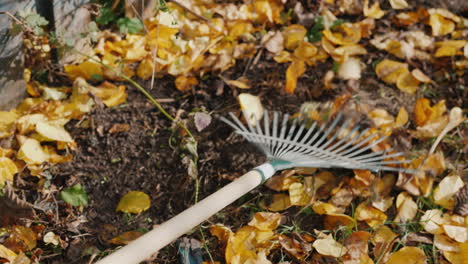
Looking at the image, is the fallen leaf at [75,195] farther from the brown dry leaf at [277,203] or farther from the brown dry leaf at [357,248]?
the brown dry leaf at [357,248]

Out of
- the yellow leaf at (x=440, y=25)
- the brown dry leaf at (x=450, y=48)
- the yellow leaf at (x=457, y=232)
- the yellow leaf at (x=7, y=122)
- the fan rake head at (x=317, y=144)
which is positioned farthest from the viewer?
the yellow leaf at (x=440, y=25)

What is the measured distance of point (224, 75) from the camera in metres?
2.19

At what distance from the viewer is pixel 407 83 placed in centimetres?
217

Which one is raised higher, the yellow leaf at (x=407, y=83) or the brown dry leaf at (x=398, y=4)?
the brown dry leaf at (x=398, y=4)

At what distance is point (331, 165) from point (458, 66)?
0.88 metres

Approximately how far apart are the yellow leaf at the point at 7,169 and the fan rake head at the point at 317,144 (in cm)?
76

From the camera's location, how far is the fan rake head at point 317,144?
1775 millimetres

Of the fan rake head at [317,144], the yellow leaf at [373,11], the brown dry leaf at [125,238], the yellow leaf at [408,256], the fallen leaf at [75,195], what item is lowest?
the yellow leaf at [408,256]

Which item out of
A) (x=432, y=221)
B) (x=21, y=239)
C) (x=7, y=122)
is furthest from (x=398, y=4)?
(x=21, y=239)

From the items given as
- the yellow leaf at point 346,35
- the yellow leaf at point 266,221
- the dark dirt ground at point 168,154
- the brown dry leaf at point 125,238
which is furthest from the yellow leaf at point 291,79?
the brown dry leaf at point 125,238

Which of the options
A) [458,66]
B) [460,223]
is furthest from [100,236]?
[458,66]

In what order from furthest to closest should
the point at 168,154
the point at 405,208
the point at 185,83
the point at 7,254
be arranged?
the point at 185,83
the point at 168,154
the point at 405,208
the point at 7,254

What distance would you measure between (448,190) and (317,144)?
0.49 m

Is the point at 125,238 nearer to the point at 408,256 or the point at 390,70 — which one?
the point at 408,256
